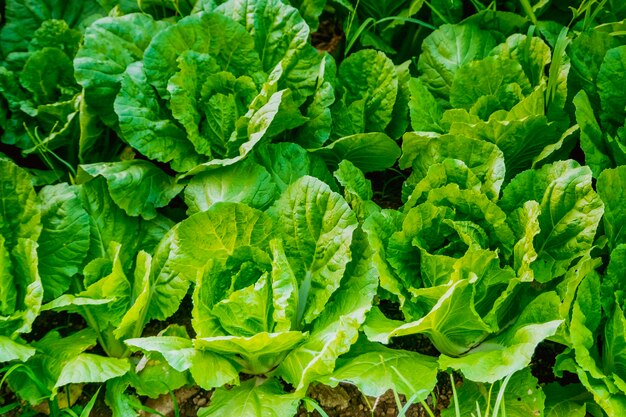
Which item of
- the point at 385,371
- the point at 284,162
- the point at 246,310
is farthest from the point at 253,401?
the point at 284,162

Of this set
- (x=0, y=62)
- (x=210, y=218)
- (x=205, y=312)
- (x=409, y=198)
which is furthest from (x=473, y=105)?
(x=0, y=62)

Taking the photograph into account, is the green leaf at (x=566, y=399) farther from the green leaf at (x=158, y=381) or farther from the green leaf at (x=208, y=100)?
the green leaf at (x=208, y=100)

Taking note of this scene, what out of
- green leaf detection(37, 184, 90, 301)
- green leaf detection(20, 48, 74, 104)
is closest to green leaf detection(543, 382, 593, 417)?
green leaf detection(37, 184, 90, 301)

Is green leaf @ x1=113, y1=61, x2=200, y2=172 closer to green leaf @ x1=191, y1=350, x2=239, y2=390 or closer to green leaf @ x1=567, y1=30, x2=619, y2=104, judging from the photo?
green leaf @ x1=191, y1=350, x2=239, y2=390

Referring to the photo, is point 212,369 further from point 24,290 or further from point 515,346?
point 515,346

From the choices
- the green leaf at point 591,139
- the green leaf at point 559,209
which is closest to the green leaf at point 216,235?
the green leaf at point 559,209

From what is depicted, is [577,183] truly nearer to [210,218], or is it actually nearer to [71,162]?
[210,218]

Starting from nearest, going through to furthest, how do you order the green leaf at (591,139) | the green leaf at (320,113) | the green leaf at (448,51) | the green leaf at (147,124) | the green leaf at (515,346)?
the green leaf at (515,346) → the green leaf at (591,139) → the green leaf at (147,124) → the green leaf at (320,113) → the green leaf at (448,51)

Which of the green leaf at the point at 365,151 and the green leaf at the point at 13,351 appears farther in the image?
the green leaf at the point at 365,151
